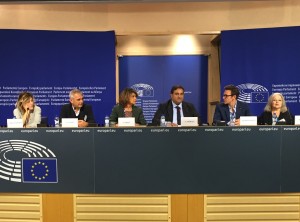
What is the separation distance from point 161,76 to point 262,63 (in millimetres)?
1620

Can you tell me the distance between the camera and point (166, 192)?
2.07 metres

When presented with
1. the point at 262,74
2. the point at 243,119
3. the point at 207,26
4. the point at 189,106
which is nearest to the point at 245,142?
the point at 243,119

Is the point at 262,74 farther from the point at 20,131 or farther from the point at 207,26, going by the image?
the point at 20,131

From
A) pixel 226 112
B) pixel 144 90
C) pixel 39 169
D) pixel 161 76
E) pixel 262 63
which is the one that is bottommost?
pixel 39 169

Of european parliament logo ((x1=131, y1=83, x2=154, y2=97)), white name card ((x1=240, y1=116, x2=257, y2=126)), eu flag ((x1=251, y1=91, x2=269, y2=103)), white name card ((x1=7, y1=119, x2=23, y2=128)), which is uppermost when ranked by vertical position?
european parliament logo ((x1=131, y1=83, x2=154, y2=97))

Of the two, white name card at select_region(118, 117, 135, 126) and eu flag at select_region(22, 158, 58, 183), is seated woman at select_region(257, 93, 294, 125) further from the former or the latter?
eu flag at select_region(22, 158, 58, 183)

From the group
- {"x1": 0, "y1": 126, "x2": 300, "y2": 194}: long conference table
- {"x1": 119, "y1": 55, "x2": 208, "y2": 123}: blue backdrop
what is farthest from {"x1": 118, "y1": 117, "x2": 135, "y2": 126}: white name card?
{"x1": 119, "y1": 55, "x2": 208, "y2": 123}: blue backdrop

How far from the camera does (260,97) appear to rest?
161 inches

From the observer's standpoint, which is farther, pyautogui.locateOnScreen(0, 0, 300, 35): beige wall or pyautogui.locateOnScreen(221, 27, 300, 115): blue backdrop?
pyautogui.locateOnScreen(0, 0, 300, 35): beige wall

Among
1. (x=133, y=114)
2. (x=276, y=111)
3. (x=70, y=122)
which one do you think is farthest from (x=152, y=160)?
(x=276, y=111)

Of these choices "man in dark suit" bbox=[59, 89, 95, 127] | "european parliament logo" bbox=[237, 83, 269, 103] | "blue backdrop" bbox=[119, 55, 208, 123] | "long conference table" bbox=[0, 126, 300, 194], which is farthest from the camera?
"blue backdrop" bbox=[119, 55, 208, 123]

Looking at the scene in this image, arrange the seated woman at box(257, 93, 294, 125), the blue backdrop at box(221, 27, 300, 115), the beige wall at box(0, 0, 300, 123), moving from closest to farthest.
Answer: the seated woman at box(257, 93, 294, 125), the blue backdrop at box(221, 27, 300, 115), the beige wall at box(0, 0, 300, 123)

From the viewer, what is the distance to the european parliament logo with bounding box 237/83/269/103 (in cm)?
407

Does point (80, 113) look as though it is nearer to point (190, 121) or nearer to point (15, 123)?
point (15, 123)
